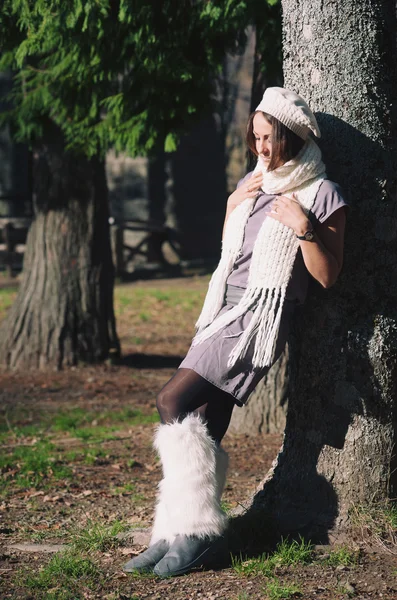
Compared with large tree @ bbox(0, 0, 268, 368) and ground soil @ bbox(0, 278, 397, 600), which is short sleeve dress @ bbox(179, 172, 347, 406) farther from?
large tree @ bbox(0, 0, 268, 368)

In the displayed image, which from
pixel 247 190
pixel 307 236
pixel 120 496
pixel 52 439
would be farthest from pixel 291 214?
pixel 52 439

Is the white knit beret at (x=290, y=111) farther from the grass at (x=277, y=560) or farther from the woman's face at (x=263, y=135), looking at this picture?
the grass at (x=277, y=560)

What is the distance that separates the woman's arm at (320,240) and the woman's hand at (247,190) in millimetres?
171

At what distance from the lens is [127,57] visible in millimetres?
6766

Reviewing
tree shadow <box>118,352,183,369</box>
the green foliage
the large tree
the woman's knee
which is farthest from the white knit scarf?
tree shadow <box>118,352,183,369</box>

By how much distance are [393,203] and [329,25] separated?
0.86 meters

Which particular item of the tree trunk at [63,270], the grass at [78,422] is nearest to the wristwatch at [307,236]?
the grass at [78,422]

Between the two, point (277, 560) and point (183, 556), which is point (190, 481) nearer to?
point (183, 556)

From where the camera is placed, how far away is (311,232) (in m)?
3.69

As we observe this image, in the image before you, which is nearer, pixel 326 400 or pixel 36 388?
pixel 326 400

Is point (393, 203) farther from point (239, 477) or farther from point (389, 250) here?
point (239, 477)

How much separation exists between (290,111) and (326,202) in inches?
16.0

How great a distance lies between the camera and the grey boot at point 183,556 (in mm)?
3854

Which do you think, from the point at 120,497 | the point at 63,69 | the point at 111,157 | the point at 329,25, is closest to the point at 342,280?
the point at 329,25
